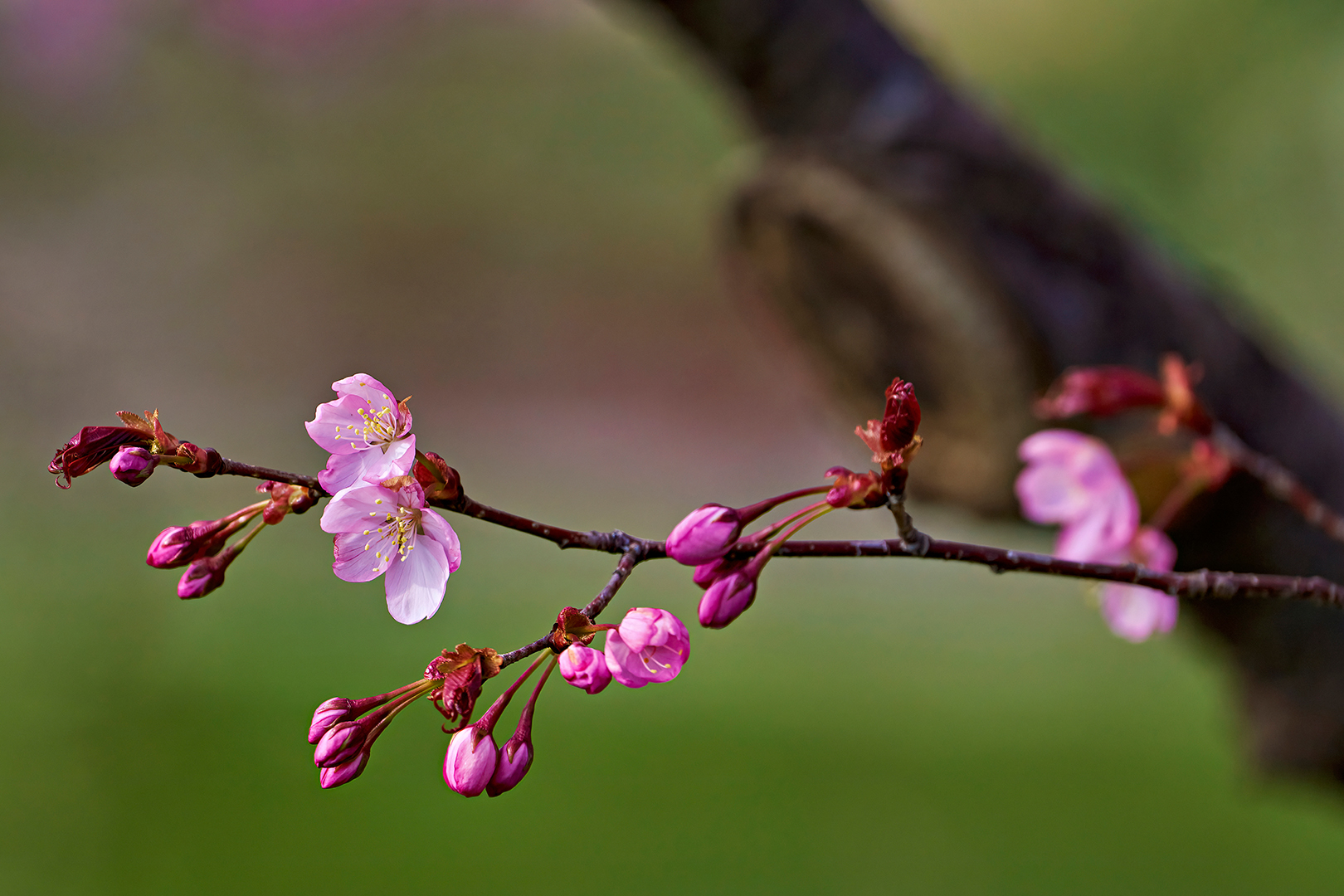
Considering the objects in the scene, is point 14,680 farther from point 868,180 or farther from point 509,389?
point 868,180

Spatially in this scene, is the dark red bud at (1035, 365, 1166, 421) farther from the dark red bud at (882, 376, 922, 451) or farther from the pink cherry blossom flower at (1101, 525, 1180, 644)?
the dark red bud at (882, 376, 922, 451)

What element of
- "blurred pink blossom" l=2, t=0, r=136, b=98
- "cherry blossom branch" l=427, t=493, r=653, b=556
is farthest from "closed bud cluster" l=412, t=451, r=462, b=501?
"blurred pink blossom" l=2, t=0, r=136, b=98

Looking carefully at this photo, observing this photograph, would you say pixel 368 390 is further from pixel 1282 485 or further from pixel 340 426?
pixel 1282 485

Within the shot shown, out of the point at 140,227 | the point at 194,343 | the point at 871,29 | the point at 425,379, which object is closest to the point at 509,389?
the point at 425,379

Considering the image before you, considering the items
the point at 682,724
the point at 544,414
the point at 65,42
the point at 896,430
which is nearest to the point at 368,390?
the point at 896,430

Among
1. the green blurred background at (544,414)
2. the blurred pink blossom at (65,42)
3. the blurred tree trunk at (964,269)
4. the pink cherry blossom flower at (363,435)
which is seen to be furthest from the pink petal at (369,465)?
the blurred pink blossom at (65,42)
